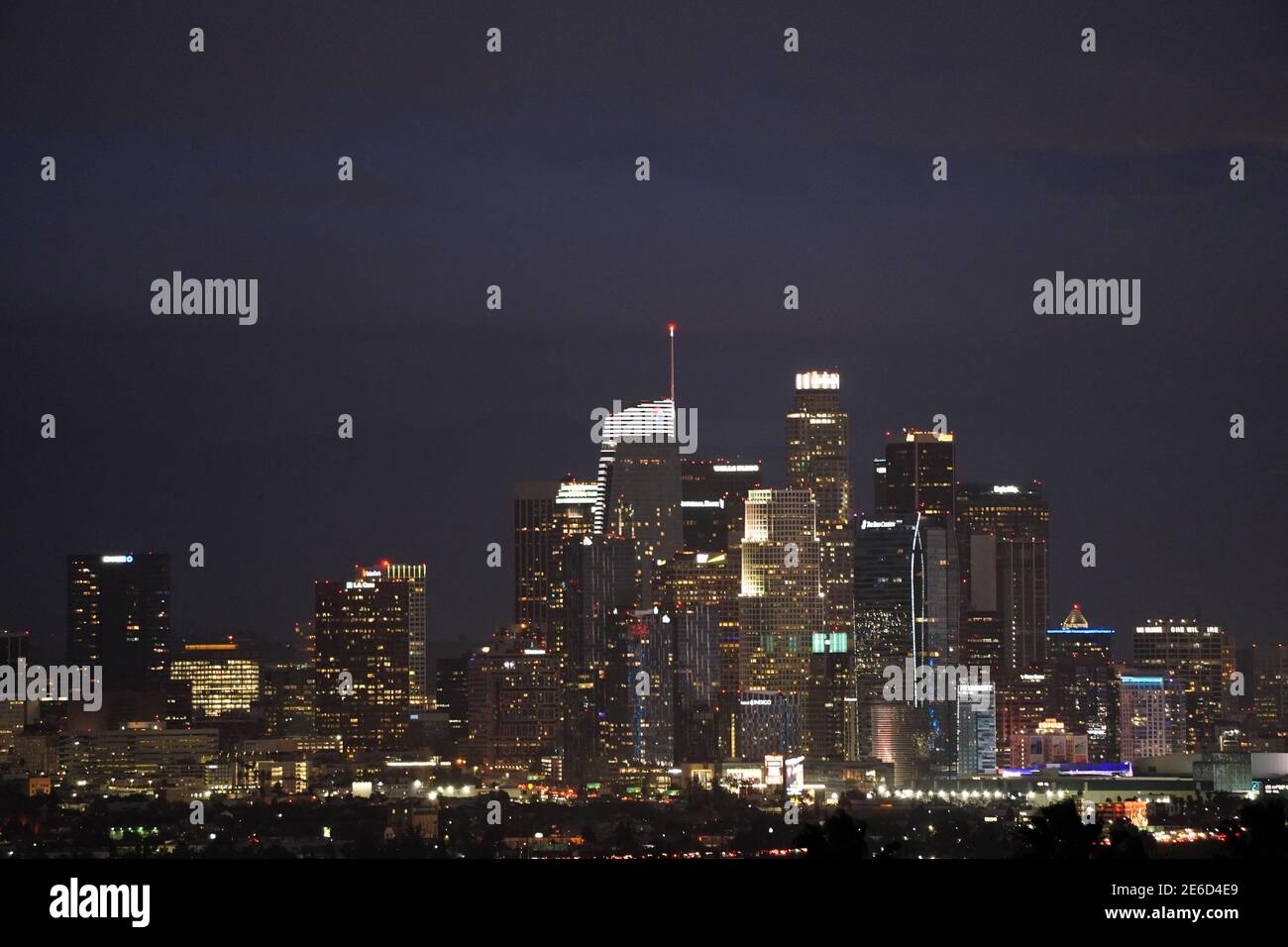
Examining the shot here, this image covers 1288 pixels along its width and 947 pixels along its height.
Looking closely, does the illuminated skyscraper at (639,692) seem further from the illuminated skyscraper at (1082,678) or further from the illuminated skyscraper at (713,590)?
the illuminated skyscraper at (1082,678)

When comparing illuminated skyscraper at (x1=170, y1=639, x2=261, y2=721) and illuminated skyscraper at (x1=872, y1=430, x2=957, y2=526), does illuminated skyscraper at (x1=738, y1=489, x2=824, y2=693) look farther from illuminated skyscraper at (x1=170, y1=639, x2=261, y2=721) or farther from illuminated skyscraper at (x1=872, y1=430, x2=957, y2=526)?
illuminated skyscraper at (x1=170, y1=639, x2=261, y2=721)

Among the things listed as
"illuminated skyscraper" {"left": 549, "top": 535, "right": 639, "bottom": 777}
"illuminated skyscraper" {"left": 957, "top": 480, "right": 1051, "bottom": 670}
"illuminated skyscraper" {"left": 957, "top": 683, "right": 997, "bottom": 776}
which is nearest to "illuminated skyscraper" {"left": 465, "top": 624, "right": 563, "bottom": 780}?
"illuminated skyscraper" {"left": 549, "top": 535, "right": 639, "bottom": 777}

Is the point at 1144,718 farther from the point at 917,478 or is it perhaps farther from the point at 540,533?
the point at 540,533

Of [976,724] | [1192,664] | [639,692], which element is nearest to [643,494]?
[639,692]
